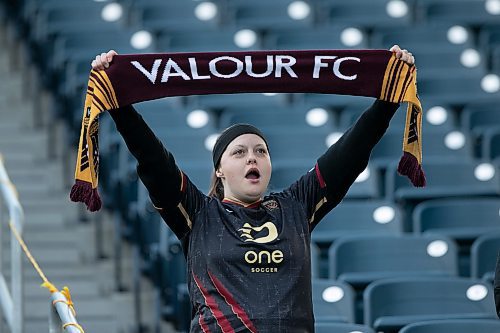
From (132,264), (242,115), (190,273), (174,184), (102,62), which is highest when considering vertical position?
(242,115)

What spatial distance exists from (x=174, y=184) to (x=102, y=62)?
1.45ft

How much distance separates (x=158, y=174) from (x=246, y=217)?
0.99 feet

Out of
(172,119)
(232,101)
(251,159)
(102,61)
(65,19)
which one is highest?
(65,19)

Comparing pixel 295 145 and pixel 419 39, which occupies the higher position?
pixel 419 39

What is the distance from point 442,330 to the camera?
15.9 ft

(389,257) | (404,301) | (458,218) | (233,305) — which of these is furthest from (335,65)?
(458,218)

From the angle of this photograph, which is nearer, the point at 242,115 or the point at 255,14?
the point at 242,115

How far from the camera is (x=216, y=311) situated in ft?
12.0

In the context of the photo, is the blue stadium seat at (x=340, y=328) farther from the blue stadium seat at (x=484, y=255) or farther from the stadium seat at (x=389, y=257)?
the blue stadium seat at (x=484, y=255)

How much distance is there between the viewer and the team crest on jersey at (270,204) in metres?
3.85

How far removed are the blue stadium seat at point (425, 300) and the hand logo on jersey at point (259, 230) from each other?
1546mm

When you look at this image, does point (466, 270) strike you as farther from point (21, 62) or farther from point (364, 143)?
point (21, 62)

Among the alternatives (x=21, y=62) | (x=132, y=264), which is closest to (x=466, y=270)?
(x=132, y=264)

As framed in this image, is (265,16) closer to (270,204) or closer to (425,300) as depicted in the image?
(425,300)
